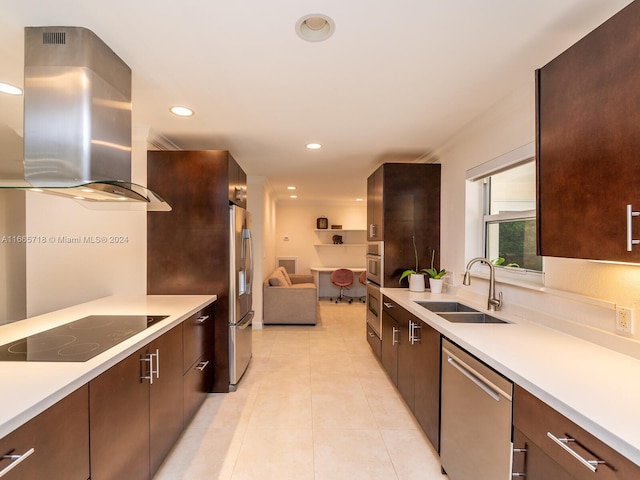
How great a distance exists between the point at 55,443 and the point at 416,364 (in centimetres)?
198

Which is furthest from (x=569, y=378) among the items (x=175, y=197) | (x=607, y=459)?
(x=175, y=197)

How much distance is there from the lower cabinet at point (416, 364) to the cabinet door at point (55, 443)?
1720 millimetres

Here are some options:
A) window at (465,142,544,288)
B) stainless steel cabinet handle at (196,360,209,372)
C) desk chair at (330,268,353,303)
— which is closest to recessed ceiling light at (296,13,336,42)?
window at (465,142,544,288)

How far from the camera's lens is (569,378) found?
43.4 inches

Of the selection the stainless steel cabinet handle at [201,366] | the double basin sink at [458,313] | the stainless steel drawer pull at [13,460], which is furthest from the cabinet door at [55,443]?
the double basin sink at [458,313]

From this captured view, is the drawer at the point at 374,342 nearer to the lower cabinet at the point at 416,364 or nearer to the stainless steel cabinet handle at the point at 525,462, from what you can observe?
the lower cabinet at the point at 416,364

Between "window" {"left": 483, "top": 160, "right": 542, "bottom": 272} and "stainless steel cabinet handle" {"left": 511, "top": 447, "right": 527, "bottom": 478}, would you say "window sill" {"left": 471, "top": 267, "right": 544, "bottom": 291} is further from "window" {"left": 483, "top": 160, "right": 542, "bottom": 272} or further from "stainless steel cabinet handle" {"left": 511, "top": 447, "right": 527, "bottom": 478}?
"stainless steel cabinet handle" {"left": 511, "top": 447, "right": 527, "bottom": 478}

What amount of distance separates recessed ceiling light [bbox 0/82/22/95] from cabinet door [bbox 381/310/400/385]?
10.6ft

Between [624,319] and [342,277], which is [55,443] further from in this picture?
[342,277]

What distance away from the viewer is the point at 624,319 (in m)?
1.35

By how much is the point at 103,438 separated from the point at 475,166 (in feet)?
9.72

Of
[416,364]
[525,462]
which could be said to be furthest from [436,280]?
[525,462]

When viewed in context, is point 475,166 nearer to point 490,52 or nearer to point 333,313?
point 490,52

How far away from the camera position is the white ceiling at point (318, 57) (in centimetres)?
128
